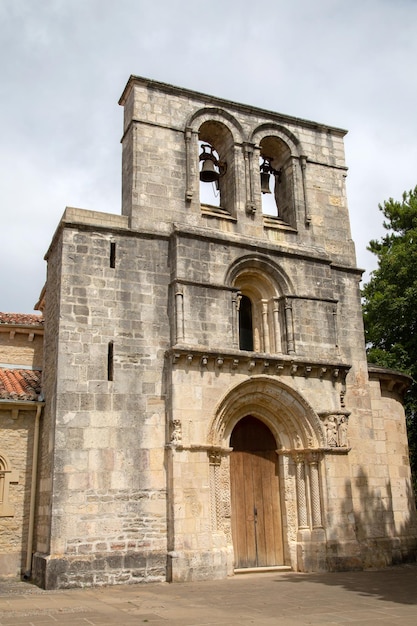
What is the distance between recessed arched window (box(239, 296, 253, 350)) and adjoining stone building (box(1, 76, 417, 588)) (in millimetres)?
35

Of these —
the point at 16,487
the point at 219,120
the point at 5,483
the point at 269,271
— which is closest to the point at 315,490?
the point at 269,271

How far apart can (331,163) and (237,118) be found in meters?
2.82

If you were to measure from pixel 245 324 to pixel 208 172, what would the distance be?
12.6 ft

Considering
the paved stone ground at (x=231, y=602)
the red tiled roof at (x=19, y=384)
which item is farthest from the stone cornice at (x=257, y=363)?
the paved stone ground at (x=231, y=602)

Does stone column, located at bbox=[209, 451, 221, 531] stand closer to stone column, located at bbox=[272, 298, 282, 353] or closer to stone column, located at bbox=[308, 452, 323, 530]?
stone column, located at bbox=[308, 452, 323, 530]

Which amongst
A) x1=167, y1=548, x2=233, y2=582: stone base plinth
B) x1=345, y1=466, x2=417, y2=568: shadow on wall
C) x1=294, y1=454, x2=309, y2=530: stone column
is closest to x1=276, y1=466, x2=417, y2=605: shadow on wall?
x1=345, y1=466, x2=417, y2=568: shadow on wall

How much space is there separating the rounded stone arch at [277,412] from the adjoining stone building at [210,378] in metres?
0.03

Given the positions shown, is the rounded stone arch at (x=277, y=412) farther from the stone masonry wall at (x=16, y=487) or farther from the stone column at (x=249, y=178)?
the stone column at (x=249, y=178)

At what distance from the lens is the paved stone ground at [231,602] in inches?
320

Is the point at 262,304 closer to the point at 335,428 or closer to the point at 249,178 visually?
the point at 249,178

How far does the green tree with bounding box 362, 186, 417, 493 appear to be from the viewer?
2264cm

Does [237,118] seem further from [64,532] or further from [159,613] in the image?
[159,613]

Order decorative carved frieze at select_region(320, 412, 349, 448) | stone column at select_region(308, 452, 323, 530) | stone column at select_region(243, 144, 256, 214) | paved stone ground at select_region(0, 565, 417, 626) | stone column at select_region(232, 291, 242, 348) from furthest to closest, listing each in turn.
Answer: stone column at select_region(243, 144, 256, 214) → decorative carved frieze at select_region(320, 412, 349, 448) → stone column at select_region(232, 291, 242, 348) → stone column at select_region(308, 452, 323, 530) → paved stone ground at select_region(0, 565, 417, 626)

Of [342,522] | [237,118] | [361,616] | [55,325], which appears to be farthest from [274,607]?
[237,118]
